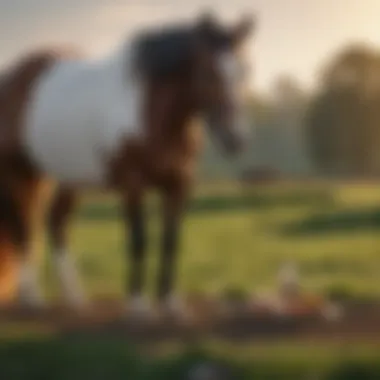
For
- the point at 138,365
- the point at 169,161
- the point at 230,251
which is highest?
the point at 169,161

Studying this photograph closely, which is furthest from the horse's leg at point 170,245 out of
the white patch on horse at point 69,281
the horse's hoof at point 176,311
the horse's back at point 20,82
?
the horse's back at point 20,82

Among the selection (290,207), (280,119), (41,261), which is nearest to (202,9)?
(280,119)

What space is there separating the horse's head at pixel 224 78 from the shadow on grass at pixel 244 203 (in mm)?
75

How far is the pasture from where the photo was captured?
41.0 inches

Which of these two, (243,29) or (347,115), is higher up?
(243,29)

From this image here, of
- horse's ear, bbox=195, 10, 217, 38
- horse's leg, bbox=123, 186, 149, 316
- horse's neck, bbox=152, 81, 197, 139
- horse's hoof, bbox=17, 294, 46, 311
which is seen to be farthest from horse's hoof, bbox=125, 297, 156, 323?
horse's ear, bbox=195, 10, 217, 38

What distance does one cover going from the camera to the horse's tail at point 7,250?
1093mm

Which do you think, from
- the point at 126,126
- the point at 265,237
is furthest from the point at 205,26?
the point at 265,237

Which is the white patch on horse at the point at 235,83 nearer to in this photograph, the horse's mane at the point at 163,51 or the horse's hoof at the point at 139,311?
the horse's mane at the point at 163,51

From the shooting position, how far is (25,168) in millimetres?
1075

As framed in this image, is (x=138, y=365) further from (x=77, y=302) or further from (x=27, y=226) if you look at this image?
(x=27, y=226)

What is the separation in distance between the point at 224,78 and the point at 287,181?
0.16m

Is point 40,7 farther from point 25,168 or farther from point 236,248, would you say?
point 236,248

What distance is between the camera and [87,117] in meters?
1.05
